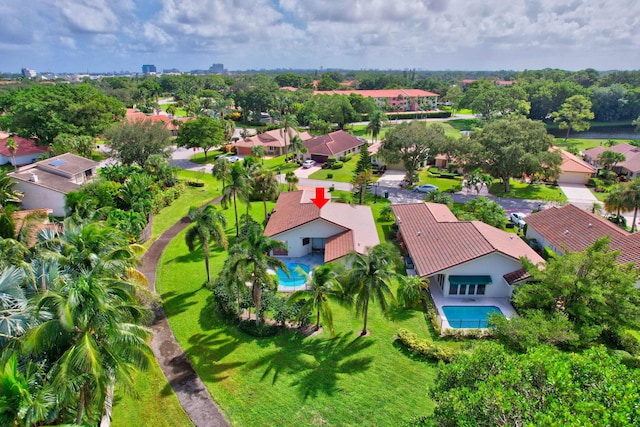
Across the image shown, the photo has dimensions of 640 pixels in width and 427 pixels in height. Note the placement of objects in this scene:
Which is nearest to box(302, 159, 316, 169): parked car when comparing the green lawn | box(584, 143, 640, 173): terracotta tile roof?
the green lawn

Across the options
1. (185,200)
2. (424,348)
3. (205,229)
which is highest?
(205,229)

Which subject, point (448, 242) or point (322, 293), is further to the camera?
point (448, 242)

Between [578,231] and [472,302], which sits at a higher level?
[578,231]

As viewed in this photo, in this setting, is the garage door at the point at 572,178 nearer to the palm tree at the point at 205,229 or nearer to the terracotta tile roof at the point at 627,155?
the terracotta tile roof at the point at 627,155

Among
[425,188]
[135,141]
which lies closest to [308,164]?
[425,188]

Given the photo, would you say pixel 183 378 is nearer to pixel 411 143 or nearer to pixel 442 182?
pixel 411 143

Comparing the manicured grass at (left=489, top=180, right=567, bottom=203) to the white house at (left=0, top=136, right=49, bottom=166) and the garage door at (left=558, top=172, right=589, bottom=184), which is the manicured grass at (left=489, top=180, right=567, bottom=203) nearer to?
the garage door at (left=558, top=172, right=589, bottom=184)

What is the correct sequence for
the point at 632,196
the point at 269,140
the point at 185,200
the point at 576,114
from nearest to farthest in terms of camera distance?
the point at 632,196 < the point at 185,200 < the point at 269,140 < the point at 576,114
